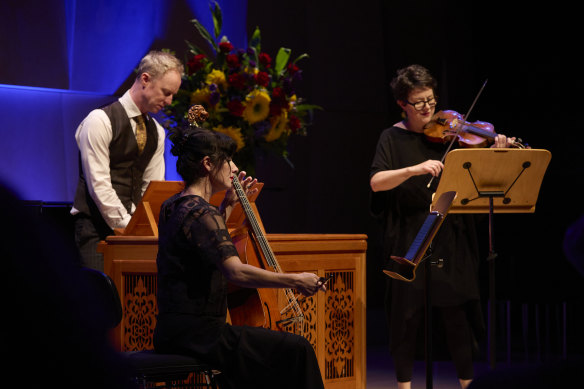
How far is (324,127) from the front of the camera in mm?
5652

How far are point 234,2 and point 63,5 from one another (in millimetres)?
1209

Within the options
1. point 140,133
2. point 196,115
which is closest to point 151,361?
point 196,115

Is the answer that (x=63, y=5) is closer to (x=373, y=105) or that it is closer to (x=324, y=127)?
Answer: (x=324, y=127)

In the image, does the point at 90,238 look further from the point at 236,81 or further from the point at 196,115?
the point at 236,81

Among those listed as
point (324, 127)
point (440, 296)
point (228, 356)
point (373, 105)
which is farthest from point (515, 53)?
point (228, 356)

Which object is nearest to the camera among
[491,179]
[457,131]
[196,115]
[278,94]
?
[196,115]

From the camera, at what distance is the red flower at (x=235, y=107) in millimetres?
3710

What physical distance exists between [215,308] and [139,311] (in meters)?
0.70

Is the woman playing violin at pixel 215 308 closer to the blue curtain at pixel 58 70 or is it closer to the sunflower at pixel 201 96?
the sunflower at pixel 201 96

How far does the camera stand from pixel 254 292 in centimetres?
267

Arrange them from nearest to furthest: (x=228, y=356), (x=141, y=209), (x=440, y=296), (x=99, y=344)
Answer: (x=99, y=344)
(x=228, y=356)
(x=141, y=209)
(x=440, y=296)

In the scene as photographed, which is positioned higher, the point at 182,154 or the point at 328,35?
the point at 328,35

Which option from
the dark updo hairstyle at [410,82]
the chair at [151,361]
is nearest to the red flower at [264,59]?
the dark updo hairstyle at [410,82]

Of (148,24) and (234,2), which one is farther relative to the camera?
(234,2)
